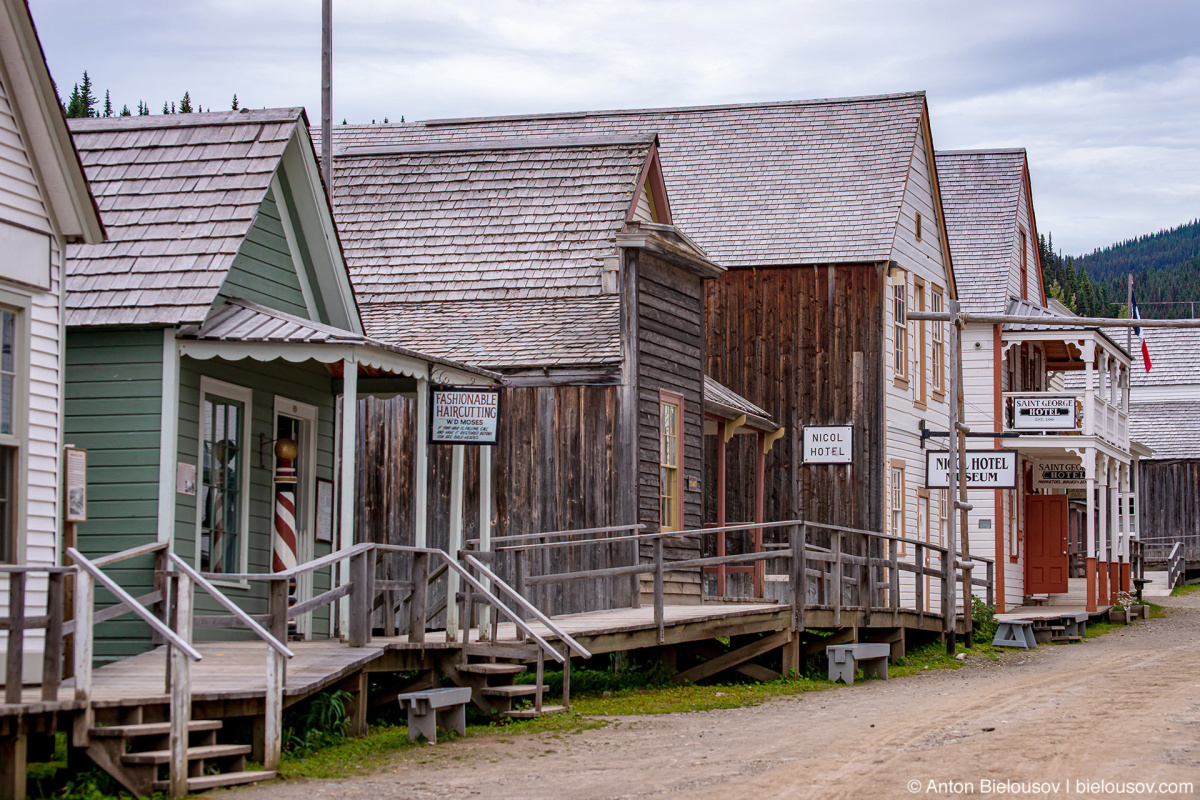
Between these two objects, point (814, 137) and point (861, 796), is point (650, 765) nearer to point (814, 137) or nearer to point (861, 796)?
point (861, 796)

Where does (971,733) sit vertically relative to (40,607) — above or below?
below

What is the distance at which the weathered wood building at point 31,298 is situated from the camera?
441 inches

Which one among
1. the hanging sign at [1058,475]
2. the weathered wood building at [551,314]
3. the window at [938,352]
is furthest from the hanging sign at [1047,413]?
the weathered wood building at [551,314]

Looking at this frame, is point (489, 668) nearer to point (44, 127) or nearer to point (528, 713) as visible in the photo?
point (528, 713)

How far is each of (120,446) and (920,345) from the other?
20179 mm

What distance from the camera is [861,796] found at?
380 inches

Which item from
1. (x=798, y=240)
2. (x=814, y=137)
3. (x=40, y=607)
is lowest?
(x=40, y=607)

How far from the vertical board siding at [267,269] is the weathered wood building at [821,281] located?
12503 millimetres

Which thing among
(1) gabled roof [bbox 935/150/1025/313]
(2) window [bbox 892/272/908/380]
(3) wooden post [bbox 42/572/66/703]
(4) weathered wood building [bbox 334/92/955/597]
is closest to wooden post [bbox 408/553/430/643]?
(3) wooden post [bbox 42/572/66/703]

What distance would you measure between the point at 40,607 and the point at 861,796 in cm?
612

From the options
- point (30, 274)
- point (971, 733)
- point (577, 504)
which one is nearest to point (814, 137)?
point (577, 504)

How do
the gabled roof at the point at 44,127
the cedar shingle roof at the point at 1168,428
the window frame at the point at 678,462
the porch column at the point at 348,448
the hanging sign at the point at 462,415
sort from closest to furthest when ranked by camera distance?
the gabled roof at the point at 44,127 → the porch column at the point at 348,448 → the hanging sign at the point at 462,415 → the window frame at the point at 678,462 → the cedar shingle roof at the point at 1168,428

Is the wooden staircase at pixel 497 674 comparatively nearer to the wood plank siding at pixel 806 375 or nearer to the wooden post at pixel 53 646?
the wooden post at pixel 53 646

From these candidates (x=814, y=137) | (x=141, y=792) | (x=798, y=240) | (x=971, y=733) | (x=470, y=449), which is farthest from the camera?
(x=814, y=137)
